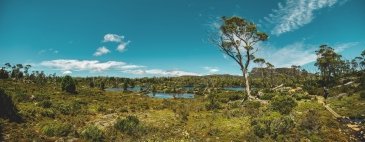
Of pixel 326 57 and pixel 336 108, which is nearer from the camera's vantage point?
pixel 336 108

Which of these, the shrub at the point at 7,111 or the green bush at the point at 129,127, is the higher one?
the shrub at the point at 7,111

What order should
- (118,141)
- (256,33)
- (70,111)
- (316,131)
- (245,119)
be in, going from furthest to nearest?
(256,33) < (70,111) < (245,119) < (316,131) < (118,141)

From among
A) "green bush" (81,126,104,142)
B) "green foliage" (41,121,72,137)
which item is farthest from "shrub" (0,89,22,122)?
"green bush" (81,126,104,142)

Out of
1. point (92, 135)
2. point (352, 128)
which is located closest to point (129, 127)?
point (92, 135)

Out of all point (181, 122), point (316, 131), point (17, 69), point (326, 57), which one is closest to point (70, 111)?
point (181, 122)

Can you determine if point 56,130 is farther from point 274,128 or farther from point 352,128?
point 352,128

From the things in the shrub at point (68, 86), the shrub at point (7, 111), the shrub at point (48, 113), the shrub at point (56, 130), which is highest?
the shrub at point (68, 86)

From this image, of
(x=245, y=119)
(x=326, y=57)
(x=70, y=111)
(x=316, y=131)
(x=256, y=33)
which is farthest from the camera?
(x=326, y=57)

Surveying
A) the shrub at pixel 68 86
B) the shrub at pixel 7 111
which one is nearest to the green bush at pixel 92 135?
the shrub at pixel 7 111

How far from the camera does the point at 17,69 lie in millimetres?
129625

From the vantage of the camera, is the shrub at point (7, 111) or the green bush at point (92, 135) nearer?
the green bush at point (92, 135)

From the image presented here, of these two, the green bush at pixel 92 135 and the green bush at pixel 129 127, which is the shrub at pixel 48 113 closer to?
the green bush at pixel 129 127

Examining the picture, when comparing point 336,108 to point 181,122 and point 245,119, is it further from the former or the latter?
point 181,122

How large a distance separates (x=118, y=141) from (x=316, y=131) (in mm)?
12702
